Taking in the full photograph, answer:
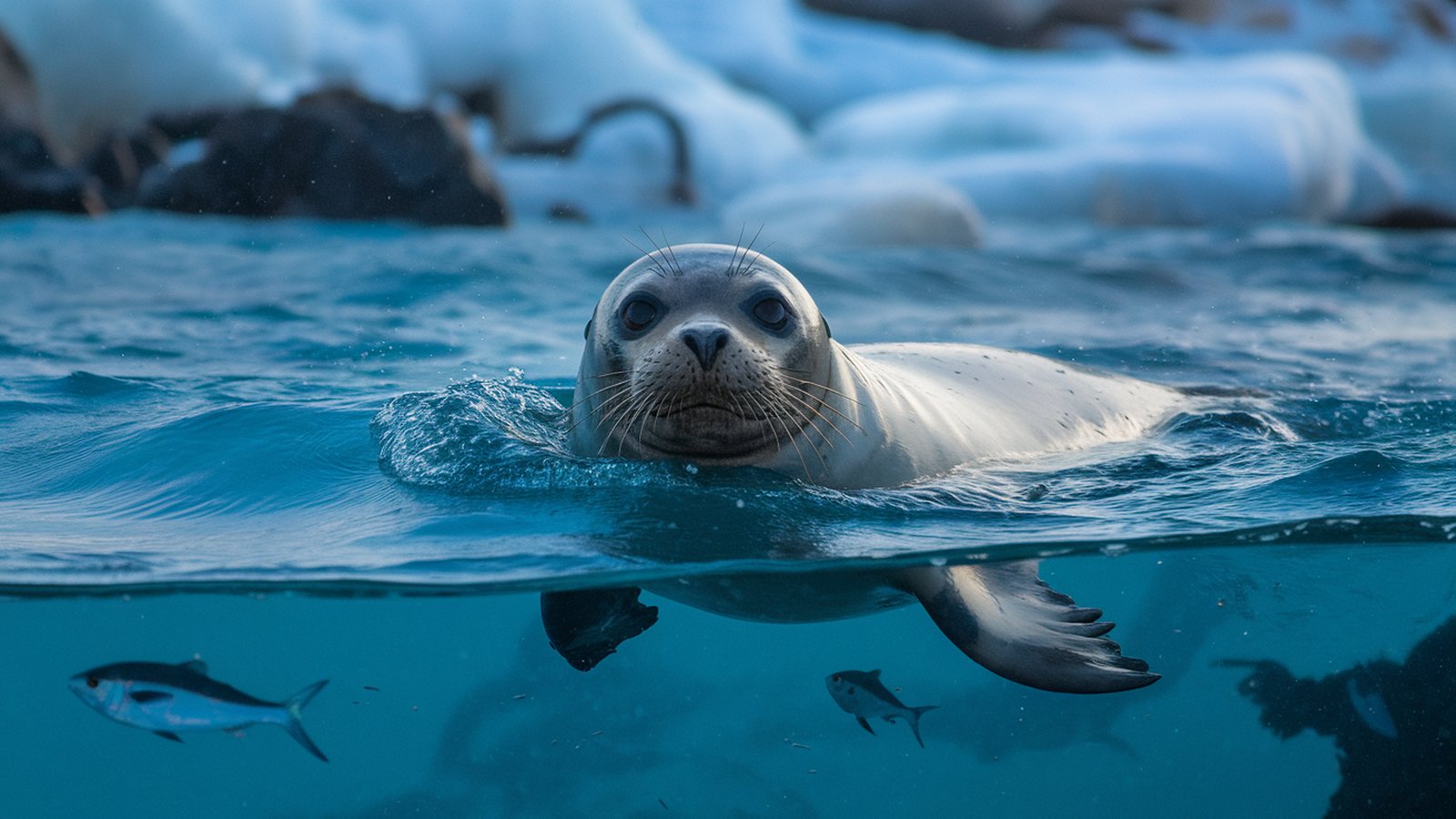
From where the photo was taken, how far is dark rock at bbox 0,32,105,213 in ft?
42.3

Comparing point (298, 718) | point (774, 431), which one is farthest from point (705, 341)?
point (298, 718)

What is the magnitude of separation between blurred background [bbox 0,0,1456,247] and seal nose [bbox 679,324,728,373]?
26.5ft

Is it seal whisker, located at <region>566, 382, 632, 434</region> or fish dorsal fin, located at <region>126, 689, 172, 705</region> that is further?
seal whisker, located at <region>566, 382, 632, 434</region>

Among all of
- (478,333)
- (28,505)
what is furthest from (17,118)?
(28,505)

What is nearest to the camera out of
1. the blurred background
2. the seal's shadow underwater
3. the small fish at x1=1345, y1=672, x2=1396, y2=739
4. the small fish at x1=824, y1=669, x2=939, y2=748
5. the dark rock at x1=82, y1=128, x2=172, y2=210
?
the seal's shadow underwater

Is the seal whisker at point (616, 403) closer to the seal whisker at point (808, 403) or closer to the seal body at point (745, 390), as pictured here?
the seal body at point (745, 390)

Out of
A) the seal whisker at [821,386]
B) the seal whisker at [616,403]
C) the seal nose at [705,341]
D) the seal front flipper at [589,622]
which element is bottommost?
the seal front flipper at [589,622]

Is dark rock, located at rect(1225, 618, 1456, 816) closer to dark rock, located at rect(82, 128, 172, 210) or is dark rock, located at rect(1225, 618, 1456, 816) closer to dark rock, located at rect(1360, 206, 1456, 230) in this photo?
dark rock, located at rect(82, 128, 172, 210)

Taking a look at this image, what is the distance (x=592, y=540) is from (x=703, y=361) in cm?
79

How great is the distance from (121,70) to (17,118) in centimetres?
186

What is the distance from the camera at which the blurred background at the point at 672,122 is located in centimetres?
1251

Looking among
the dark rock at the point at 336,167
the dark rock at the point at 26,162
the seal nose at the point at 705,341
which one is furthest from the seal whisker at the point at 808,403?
the dark rock at the point at 26,162

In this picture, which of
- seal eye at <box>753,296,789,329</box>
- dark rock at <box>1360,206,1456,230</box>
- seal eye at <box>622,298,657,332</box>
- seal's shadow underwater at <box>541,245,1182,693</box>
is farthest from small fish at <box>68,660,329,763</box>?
dark rock at <box>1360,206,1456,230</box>

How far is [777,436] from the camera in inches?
167
